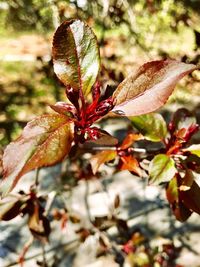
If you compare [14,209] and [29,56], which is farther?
[29,56]

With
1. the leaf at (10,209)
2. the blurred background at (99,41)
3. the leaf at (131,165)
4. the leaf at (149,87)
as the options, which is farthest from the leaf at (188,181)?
the blurred background at (99,41)

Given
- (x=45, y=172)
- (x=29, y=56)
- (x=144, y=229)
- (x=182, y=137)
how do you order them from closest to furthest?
(x=182, y=137) < (x=144, y=229) < (x=45, y=172) < (x=29, y=56)

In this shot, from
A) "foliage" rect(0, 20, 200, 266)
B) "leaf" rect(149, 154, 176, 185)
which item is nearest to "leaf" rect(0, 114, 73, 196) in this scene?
"foliage" rect(0, 20, 200, 266)

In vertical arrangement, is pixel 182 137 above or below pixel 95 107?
below

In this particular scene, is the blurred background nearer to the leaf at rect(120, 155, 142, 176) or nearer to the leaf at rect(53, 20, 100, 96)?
the leaf at rect(120, 155, 142, 176)

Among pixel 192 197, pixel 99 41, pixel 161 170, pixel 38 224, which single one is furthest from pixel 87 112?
pixel 99 41

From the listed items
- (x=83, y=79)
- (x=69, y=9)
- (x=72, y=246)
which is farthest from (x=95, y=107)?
(x=69, y=9)

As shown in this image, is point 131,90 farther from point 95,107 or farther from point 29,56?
point 29,56
